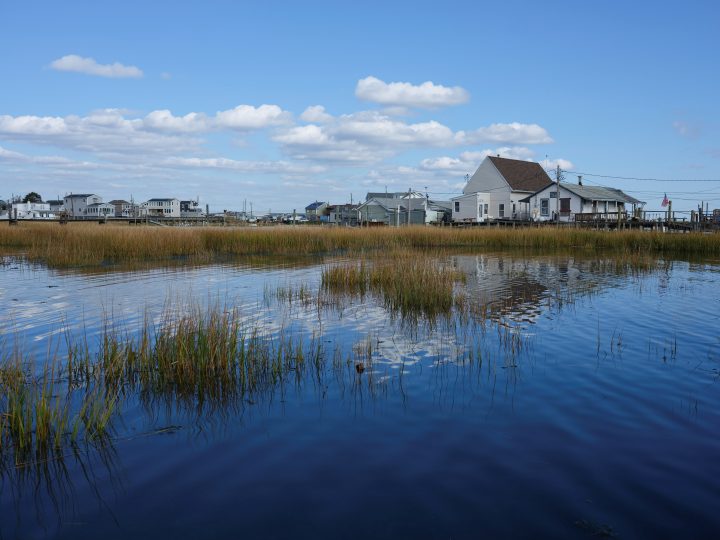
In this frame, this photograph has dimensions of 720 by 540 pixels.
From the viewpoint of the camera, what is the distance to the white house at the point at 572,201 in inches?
2132

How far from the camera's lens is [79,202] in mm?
112312

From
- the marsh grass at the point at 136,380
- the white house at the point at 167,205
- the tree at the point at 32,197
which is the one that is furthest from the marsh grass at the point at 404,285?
the tree at the point at 32,197

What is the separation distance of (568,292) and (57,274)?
17.0 m

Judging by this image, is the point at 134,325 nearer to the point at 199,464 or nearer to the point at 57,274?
the point at 199,464

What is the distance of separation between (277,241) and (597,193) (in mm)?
38949

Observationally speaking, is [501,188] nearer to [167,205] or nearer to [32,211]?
[167,205]

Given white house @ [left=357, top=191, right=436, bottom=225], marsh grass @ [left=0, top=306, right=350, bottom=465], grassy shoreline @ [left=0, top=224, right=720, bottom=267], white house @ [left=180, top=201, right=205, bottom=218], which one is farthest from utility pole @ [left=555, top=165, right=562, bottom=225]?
white house @ [left=180, top=201, right=205, bottom=218]

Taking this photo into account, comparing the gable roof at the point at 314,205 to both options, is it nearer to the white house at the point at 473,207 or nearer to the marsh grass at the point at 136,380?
the white house at the point at 473,207

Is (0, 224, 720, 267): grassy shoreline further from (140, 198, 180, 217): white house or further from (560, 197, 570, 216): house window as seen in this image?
(140, 198, 180, 217): white house

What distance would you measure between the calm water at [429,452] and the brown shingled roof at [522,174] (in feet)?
177

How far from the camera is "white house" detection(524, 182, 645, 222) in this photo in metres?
54.2

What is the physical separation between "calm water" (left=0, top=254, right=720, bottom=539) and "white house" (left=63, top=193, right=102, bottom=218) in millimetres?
113096

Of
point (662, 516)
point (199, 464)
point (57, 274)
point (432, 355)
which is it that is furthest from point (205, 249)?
point (662, 516)

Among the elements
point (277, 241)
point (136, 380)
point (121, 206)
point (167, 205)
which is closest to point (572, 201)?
point (277, 241)
